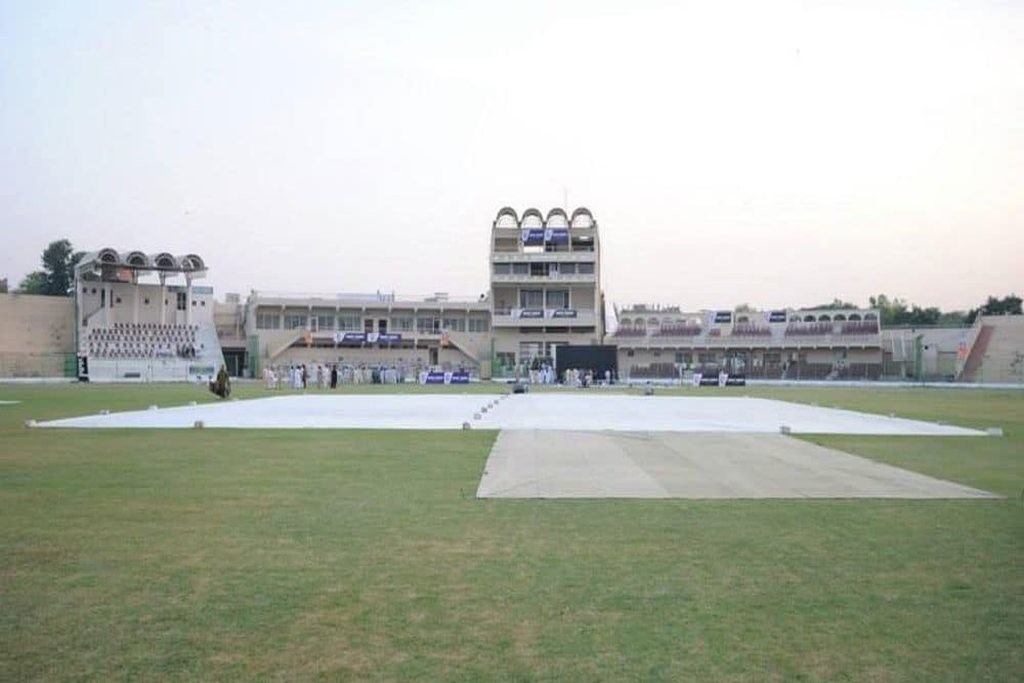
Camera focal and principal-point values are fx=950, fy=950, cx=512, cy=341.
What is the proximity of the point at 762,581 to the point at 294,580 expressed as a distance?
3.61 m

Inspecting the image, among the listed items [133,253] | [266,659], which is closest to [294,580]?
[266,659]

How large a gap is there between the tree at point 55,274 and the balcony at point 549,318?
5453 centimetres

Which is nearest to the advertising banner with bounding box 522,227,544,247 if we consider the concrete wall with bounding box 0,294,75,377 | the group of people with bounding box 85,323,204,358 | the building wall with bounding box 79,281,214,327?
the building wall with bounding box 79,281,214,327

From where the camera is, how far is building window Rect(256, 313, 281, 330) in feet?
311

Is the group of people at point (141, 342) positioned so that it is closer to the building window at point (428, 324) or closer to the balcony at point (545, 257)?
the building window at point (428, 324)

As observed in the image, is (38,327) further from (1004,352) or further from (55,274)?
(1004,352)

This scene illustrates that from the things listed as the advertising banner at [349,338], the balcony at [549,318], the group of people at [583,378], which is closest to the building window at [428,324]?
the advertising banner at [349,338]

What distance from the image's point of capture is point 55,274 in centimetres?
11312

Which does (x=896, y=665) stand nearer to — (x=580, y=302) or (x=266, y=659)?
(x=266, y=659)

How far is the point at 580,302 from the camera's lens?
96312mm

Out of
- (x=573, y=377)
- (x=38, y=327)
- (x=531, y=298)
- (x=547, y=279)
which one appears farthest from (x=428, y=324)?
(x=38, y=327)

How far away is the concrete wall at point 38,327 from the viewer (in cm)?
8388

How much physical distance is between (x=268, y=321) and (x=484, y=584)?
91434 mm

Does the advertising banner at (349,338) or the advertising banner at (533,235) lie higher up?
the advertising banner at (533,235)
